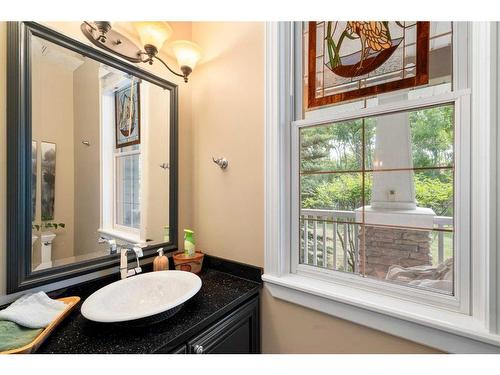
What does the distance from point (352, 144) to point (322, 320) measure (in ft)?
2.71

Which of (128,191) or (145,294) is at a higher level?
(128,191)

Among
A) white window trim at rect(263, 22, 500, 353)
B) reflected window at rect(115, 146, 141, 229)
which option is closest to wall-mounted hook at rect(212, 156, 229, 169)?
white window trim at rect(263, 22, 500, 353)

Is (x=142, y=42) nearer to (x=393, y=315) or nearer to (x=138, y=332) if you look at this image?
(x=138, y=332)

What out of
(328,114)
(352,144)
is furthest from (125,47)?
(352,144)

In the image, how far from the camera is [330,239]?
110 cm

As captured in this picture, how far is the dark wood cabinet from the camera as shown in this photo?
81 centimetres

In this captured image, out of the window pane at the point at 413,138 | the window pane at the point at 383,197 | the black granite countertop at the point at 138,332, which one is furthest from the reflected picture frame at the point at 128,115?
the window pane at the point at 413,138

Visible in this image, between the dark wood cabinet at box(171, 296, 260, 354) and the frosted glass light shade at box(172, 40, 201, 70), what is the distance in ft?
4.38

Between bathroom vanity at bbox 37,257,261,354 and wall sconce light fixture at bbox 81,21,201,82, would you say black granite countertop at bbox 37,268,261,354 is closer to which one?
bathroom vanity at bbox 37,257,261,354

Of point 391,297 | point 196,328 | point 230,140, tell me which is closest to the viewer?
point 196,328

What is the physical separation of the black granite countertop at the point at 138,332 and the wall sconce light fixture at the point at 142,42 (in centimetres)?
116

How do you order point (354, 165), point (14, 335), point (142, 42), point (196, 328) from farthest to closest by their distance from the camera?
1. point (142, 42)
2. point (354, 165)
3. point (196, 328)
4. point (14, 335)

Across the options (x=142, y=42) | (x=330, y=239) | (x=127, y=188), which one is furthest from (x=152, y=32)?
(x=330, y=239)

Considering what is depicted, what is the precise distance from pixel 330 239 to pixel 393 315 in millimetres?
379
